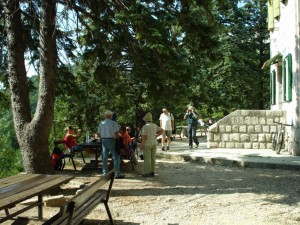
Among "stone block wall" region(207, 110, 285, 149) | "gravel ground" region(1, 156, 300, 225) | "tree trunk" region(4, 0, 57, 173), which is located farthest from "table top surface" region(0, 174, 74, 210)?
"stone block wall" region(207, 110, 285, 149)

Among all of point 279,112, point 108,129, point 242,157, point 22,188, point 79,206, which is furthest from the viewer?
point 279,112

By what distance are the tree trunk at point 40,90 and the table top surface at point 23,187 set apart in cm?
180

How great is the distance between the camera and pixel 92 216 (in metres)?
5.67

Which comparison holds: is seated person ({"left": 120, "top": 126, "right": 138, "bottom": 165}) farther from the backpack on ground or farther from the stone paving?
the stone paving

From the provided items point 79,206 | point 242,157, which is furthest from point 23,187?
point 242,157

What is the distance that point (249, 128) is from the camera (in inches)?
528

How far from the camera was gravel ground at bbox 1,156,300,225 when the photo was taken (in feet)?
18.1

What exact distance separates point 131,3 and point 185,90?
3.02m

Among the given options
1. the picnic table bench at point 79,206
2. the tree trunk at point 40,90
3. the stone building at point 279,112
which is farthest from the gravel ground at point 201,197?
the stone building at point 279,112

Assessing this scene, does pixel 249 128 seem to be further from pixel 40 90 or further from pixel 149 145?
pixel 40 90

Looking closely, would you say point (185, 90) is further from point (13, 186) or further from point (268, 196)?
point (13, 186)

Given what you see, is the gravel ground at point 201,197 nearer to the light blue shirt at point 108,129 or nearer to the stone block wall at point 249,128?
the light blue shirt at point 108,129

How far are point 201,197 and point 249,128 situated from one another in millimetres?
7078

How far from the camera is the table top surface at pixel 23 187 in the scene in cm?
406
